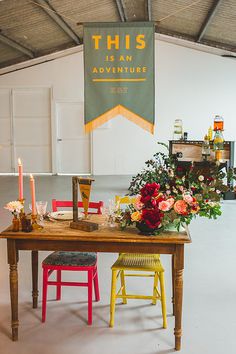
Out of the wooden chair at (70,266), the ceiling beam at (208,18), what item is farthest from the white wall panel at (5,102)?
the wooden chair at (70,266)

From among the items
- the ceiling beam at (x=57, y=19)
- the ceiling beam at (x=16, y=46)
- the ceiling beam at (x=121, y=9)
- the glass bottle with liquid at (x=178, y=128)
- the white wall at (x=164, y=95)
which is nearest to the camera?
the ceiling beam at (x=57, y=19)

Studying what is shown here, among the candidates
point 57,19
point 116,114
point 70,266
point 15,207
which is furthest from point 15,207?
point 57,19

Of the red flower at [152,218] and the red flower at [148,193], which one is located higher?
the red flower at [148,193]

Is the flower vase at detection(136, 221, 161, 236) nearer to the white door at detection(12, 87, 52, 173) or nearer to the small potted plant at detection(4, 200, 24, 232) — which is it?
the small potted plant at detection(4, 200, 24, 232)

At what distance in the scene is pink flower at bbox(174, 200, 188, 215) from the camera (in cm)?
267

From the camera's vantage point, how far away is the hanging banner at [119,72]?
4.39 meters

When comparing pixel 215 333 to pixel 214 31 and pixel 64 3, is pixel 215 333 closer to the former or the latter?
pixel 64 3

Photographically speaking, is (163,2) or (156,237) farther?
(163,2)

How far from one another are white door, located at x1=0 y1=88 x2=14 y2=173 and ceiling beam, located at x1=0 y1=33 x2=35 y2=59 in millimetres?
1267

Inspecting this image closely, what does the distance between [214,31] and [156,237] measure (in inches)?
357

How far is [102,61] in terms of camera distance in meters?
4.43

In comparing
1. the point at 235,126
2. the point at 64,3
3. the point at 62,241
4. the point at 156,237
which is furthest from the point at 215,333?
the point at 235,126

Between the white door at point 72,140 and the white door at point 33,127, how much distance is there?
12.1 inches

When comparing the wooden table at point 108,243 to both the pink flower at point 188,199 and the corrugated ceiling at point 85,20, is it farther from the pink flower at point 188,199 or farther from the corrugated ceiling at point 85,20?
the corrugated ceiling at point 85,20
